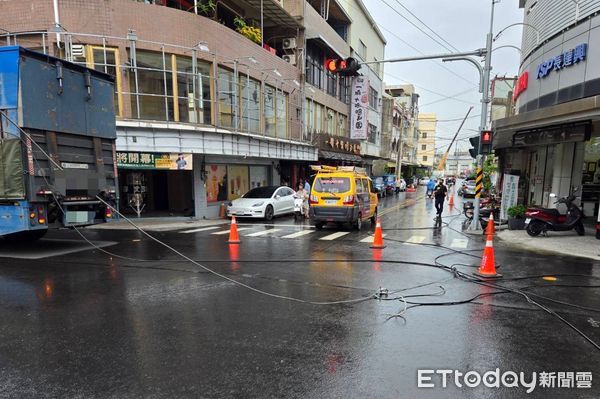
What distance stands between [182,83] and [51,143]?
28.9 feet

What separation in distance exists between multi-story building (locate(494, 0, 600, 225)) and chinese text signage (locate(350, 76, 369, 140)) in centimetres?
1727

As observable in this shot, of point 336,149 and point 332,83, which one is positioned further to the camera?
point 332,83

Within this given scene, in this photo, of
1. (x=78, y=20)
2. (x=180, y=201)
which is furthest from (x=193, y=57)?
(x=180, y=201)

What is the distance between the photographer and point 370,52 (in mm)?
40562

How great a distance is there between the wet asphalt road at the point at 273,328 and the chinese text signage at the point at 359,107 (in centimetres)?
2695

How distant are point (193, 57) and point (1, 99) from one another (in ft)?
31.2

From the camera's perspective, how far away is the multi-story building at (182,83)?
14.7m

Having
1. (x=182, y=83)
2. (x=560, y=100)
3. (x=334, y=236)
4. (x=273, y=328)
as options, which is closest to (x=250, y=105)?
(x=182, y=83)

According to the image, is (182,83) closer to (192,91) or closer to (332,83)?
(192,91)

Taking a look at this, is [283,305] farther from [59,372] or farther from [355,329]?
[59,372]

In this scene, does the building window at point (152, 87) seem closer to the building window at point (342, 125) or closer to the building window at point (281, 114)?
the building window at point (281, 114)

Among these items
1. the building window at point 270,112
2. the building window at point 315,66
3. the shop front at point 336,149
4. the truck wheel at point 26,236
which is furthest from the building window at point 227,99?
the building window at point 315,66

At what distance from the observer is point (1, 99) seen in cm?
780

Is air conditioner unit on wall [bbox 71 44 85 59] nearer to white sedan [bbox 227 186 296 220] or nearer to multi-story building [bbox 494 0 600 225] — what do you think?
white sedan [bbox 227 186 296 220]
